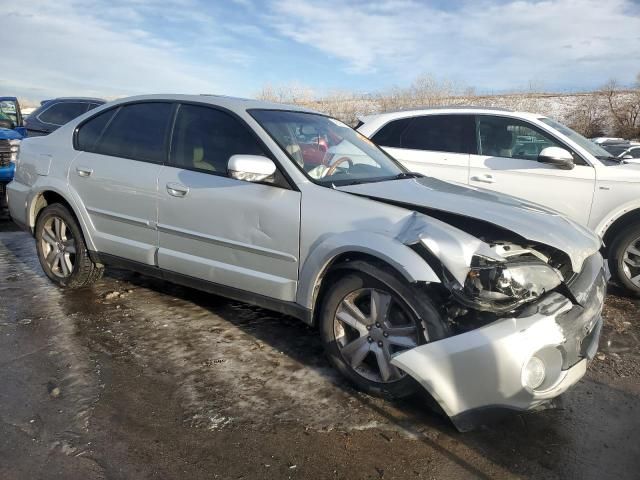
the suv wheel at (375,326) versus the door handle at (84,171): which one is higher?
the door handle at (84,171)

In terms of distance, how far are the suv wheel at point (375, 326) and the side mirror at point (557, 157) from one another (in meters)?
3.18

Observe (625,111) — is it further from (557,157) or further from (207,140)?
(207,140)

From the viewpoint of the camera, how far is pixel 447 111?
20.6 feet

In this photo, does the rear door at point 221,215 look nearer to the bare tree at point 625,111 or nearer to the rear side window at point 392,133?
the rear side window at point 392,133

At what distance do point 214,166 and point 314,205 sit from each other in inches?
36.9

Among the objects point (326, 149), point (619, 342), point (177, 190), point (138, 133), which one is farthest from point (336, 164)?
point (619, 342)

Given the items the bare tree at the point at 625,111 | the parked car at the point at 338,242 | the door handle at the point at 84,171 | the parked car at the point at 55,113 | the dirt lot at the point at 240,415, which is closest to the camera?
the dirt lot at the point at 240,415

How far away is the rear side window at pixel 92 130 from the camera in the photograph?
15.1 feet

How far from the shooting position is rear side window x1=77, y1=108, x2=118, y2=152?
459cm

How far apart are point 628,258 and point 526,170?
132cm

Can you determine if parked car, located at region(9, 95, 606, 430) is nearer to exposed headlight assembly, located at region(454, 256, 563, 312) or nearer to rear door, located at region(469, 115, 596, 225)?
exposed headlight assembly, located at region(454, 256, 563, 312)

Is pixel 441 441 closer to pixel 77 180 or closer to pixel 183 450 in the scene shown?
pixel 183 450

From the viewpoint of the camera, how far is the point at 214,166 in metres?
3.81

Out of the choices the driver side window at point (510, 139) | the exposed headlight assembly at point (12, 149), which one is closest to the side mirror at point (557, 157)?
the driver side window at point (510, 139)
